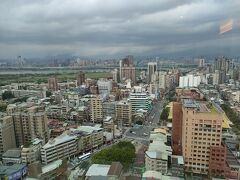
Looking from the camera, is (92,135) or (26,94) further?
(26,94)

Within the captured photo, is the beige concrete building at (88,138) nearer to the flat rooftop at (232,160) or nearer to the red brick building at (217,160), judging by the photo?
the red brick building at (217,160)

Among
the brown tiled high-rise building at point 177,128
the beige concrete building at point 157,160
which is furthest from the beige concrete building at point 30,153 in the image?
the brown tiled high-rise building at point 177,128

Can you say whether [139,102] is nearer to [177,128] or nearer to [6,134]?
[177,128]

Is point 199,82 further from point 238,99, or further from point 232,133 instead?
point 232,133

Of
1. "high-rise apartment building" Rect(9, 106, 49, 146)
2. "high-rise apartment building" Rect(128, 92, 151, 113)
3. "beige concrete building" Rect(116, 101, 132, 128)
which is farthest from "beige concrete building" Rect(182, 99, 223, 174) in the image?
"high-rise apartment building" Rect(128, 92, 151, 113)

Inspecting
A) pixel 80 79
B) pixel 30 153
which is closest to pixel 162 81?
pixel 80 79

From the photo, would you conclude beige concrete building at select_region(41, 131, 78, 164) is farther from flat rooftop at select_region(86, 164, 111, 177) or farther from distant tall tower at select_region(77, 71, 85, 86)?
distant tall tower at select_region(77, 71, 85, 86)

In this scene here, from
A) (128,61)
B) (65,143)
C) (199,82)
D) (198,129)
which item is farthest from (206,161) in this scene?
(128,61)
